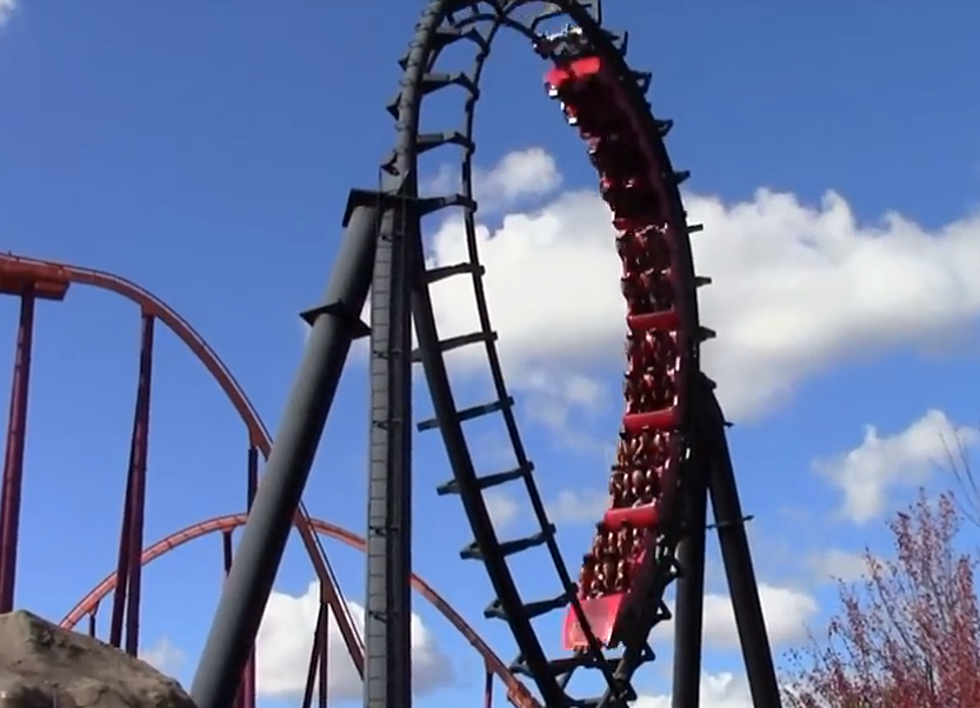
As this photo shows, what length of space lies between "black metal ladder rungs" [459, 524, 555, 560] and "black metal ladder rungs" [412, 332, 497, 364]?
62.6 inches

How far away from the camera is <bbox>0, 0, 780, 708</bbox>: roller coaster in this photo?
846cm

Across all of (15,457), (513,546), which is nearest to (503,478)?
(513,546)

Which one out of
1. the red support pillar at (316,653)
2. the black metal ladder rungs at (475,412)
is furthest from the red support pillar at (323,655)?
the black metal ladder rungs at (475,412)

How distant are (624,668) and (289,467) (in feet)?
18.0

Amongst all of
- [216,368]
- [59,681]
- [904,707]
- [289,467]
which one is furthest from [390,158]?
[216,368]

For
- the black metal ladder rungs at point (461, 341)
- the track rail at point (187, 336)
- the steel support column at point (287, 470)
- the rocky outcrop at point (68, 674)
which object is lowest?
the rocky outcrop at point (68, 674)

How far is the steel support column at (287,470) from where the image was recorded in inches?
311

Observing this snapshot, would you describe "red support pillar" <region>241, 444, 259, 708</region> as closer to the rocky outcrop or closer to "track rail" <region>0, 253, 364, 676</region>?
"track rail" <region>0, 253, 364, 676</region>

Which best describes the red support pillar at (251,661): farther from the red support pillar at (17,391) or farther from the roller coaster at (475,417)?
the red support pillar at (17,391)

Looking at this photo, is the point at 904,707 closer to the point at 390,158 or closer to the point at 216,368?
the point at 390,158

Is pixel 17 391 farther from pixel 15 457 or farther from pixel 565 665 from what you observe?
pixel 565 665

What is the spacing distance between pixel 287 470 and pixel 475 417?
3.10 meters

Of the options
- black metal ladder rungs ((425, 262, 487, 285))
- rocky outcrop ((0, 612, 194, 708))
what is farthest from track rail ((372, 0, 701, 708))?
rocky outcrop ((0, 612, 194, 708))

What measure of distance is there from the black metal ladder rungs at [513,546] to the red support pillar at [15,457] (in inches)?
167
